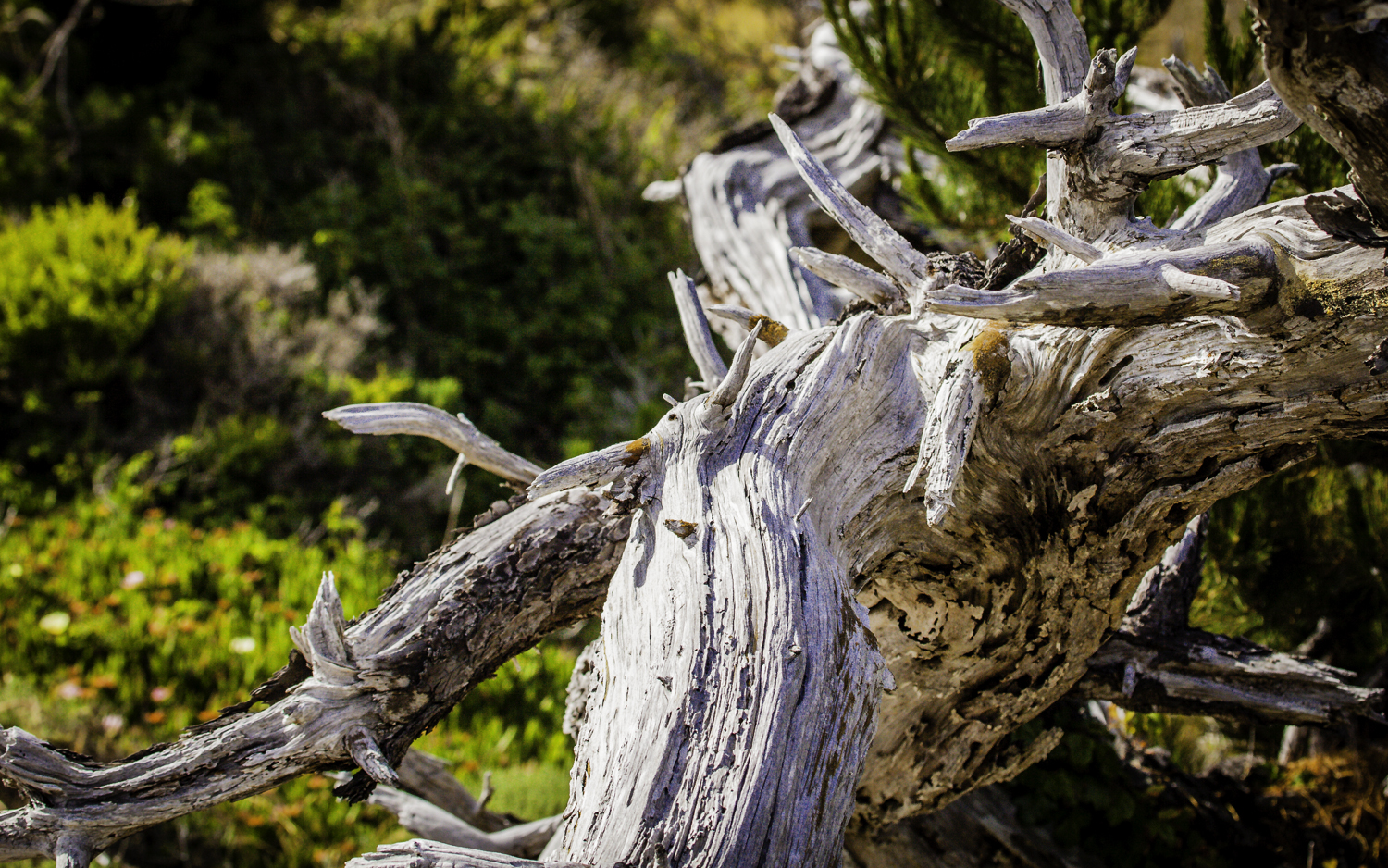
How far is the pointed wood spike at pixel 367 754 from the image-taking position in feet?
4.50

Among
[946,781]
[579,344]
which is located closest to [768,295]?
[946,781]

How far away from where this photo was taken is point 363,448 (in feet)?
15.6

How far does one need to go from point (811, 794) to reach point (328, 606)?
2.59 feet

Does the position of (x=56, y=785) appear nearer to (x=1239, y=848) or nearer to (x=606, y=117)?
(x=1239, y=848)

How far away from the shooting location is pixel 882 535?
1.42 m

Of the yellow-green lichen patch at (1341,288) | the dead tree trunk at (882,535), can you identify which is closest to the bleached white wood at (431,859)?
the dead tree trunk at (882,535)

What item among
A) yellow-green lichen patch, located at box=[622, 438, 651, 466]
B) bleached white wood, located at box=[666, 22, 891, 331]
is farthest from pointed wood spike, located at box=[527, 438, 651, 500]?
bleached white wood, located at box=[666, 22, 891, 331]

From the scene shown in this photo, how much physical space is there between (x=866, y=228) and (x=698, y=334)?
38 cm

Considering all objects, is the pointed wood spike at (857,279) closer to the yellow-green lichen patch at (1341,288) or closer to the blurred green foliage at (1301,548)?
the yellow-green lichen patch at (1341,288)

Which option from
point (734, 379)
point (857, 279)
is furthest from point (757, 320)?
point (734, 379)

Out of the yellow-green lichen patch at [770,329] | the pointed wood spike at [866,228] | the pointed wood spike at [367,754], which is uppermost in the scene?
the pointed wood spike at [866,228]

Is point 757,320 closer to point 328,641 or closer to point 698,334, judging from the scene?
point 698,334

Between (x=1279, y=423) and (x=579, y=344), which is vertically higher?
(x=1279, y=423)

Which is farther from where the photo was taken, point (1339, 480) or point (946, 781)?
point (1339, 480)
